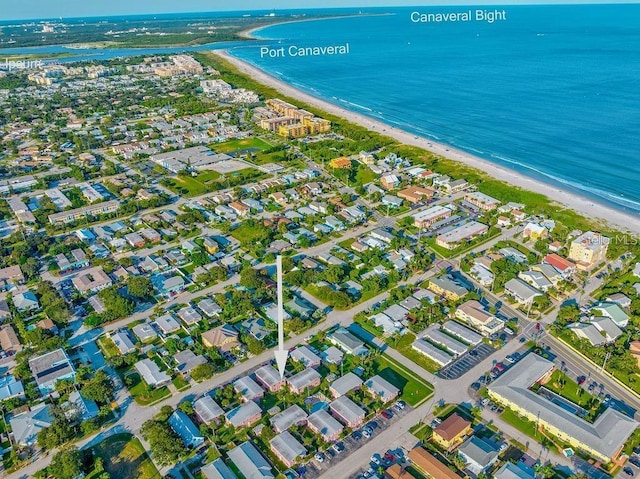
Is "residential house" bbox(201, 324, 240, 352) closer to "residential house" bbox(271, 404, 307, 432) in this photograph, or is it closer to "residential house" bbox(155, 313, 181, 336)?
"residential house" bbox(155, 313, 181, 336)

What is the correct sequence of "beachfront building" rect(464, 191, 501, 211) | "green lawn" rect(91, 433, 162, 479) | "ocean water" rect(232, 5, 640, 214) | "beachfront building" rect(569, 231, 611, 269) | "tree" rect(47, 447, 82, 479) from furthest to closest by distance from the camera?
1. "ocean water" rect(232, 5, 640, 214)
2. "beachfront building" rect(464, 191, 501, 211)
3. "beachfront building" rect(569, 231, 611, 269)
4. "green lawn" rect(91, 433, 162, 479)
5. "tree" rect(47, 447, 82, 479)

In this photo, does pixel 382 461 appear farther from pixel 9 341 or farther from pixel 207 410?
pixel 9 341

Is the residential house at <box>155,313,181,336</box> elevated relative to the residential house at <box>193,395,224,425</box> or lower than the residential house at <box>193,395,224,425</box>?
elevated

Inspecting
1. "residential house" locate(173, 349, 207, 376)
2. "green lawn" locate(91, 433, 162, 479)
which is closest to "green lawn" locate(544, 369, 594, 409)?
"residential house" locate(173, 349, 207, 376)

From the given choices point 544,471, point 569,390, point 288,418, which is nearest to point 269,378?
point 288,418

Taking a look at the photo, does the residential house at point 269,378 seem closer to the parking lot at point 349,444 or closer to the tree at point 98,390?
the parking lot at point 349,444
